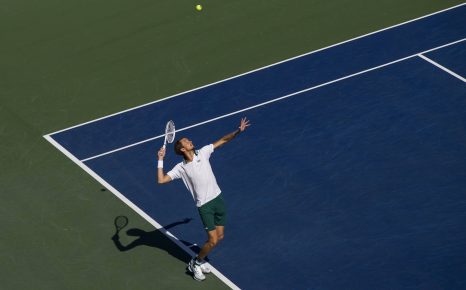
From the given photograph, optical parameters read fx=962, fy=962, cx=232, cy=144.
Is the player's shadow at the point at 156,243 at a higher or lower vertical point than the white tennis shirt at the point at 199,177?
lower

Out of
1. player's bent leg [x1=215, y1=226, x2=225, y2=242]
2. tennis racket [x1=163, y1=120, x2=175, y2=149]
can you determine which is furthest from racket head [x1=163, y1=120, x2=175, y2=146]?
player's bent leg [x1=215, y1=226, x2=225, y2=242]

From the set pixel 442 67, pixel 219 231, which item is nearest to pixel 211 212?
pixel 219 231

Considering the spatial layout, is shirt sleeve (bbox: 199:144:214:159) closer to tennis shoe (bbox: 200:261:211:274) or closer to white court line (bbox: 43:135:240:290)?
tennis shoe (bbox: 200:261:211:274)

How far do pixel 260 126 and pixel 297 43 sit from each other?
3.78m

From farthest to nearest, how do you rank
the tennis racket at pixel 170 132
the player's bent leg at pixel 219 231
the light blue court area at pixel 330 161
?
1. the light blue court area at pixel 330 161
2. the tennis racket at pixel 170 132
3. the player's bent leg at pixel 219 231

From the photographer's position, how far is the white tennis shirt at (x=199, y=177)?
15562mm

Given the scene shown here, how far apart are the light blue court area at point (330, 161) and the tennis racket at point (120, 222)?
0.47 metres

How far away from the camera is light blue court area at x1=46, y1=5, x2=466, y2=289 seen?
16.4 m

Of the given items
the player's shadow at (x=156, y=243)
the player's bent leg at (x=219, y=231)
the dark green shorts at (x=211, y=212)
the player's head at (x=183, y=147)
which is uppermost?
the player's head at (x=183, y=147)

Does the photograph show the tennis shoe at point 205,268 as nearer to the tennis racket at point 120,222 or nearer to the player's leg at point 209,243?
the player's leg at point 209,243

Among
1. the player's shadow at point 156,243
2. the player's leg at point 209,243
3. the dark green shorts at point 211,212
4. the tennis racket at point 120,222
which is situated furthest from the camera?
the tennis racket at point 120,222

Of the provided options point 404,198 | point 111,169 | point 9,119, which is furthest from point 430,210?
point 9,119

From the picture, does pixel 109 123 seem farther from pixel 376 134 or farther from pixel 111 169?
pixel 376 134

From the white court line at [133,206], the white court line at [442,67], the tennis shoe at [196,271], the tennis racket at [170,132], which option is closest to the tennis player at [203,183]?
the tennis shoe at [196,271]
